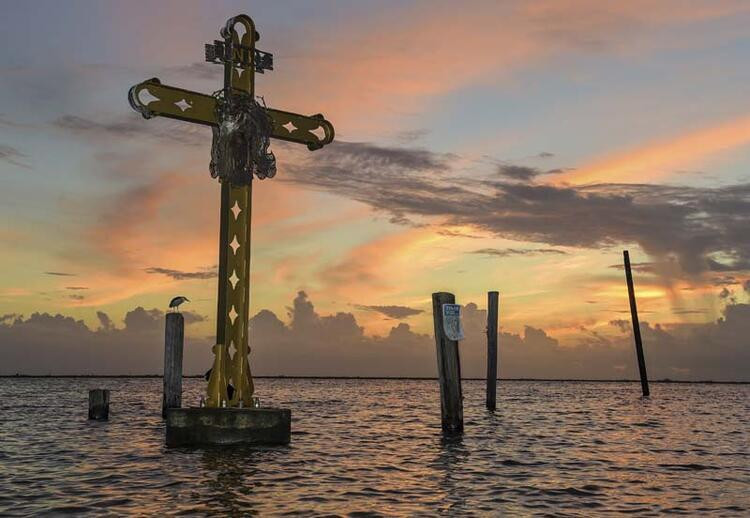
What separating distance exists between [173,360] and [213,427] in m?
8.89

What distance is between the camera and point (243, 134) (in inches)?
605

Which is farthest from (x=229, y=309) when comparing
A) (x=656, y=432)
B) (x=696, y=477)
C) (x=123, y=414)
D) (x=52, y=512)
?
(x=123, y=414)

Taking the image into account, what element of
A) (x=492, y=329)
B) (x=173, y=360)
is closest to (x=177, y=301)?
(x=173, y=360)

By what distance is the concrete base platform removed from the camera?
47.6 ft

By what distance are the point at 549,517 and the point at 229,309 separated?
792 centimetres

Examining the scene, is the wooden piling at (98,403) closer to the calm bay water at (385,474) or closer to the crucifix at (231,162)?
the calm bay water at (385,474)

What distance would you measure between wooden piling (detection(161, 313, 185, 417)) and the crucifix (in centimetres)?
794

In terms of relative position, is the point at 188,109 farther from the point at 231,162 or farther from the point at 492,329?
the point at 492,329

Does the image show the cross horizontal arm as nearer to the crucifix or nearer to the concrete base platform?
the crucifix

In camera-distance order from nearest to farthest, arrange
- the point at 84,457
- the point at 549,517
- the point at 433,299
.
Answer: the point at 549,517, the point at 84,457, the point at 433,299

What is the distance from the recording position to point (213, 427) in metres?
14.5

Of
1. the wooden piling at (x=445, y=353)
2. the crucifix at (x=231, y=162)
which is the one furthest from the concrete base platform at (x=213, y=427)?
the wooden piling at (x=445, y=353)

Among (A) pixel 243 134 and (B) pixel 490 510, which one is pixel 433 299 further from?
(B) pixel 490 510

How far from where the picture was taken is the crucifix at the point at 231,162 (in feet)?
48.8
